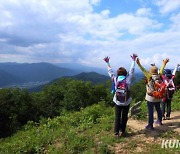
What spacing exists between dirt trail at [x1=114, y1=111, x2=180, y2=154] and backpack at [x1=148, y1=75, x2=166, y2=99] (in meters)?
1.28

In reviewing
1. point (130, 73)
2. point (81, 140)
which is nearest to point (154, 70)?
point (130, 73)

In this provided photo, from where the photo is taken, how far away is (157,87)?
395 inches

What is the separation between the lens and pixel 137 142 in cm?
927

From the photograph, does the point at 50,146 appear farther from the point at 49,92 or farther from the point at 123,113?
the point at 49,92

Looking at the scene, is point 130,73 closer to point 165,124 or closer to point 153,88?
point 153,88

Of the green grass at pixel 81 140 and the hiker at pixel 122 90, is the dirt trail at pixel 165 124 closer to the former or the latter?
the green grass at pixel 81 140

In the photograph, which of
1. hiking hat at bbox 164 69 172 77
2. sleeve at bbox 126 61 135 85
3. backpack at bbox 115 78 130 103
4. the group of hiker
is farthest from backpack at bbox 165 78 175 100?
backpack at bbox 115 78 130 103

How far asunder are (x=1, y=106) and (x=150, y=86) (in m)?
54.1

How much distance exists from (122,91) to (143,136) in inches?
68.8

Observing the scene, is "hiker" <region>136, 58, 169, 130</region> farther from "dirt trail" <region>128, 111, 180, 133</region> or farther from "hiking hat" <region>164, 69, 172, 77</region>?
"hiking hat" <region>164, 69, 172, 77</region>

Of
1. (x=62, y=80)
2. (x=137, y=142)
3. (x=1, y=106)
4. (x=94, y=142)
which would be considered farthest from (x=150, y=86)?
(x=62, y=80)

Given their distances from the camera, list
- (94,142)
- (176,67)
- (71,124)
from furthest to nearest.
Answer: (71,124) → (176,67) → (94,142)

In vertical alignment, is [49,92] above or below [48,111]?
above

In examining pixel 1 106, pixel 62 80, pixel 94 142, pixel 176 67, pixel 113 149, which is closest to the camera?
pixel 113 149
